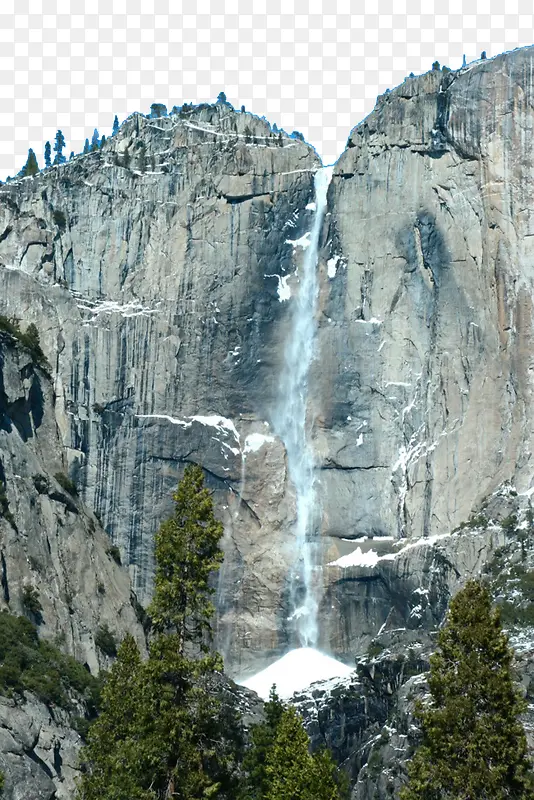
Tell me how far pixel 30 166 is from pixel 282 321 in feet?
100

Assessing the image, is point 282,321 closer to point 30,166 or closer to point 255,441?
point 255,441

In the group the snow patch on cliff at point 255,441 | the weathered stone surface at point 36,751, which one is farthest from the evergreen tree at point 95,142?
the weathered stone surface at point 36,751

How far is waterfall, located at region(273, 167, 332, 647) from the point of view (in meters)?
129

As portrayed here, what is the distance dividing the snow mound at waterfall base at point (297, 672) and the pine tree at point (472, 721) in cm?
6878

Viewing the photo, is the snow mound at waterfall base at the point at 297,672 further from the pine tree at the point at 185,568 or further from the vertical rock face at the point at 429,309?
the pine tree at the point at 185,568

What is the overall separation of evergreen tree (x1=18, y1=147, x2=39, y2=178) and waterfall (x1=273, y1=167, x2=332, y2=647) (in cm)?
2582

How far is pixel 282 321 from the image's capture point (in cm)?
13388

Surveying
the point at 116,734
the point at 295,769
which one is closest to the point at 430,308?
the point at 116,734

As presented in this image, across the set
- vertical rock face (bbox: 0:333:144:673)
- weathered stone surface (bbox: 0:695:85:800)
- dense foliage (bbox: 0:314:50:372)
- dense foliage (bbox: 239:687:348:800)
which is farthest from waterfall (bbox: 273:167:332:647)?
dense foliage (bbox: 239:687:348:800)

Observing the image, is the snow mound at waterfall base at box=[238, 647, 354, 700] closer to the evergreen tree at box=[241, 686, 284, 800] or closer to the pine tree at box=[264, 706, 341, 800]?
the evergreen tree at box=[241, 686, 284, 800]

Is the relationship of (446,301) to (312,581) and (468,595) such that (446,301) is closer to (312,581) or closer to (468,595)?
(312,581)

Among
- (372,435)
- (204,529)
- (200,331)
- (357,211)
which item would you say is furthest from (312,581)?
(204,529)

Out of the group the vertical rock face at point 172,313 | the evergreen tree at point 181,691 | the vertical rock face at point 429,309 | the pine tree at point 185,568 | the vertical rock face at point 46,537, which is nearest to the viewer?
the evergreen tree at point 181,691

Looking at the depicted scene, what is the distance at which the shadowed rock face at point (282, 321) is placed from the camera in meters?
125
